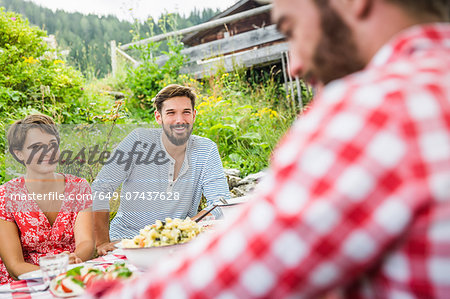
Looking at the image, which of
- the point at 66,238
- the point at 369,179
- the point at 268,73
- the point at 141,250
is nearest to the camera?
the point at 369,179

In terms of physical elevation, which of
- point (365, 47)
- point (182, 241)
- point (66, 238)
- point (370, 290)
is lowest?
point (66, 238)

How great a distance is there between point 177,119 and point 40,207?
4.26 feet

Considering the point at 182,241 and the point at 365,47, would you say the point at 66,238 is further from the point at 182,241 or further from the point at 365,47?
the point at 365,47

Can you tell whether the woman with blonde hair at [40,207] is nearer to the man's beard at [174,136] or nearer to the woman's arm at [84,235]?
the woman's arm at [84,235]

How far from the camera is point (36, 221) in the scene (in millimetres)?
2455

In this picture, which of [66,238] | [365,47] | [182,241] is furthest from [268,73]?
[365,47]

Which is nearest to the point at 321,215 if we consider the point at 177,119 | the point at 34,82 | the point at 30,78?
the point at 177,119

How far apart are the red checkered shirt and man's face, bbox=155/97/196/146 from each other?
9.58 ft

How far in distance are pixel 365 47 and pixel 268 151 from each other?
16.3 feet

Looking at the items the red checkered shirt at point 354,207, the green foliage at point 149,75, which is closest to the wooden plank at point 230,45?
the green foliage at point 149,75

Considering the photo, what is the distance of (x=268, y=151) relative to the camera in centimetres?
554

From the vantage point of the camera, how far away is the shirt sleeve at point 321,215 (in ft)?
1.46

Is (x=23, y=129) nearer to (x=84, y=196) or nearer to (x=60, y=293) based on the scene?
(x=84, y=196)

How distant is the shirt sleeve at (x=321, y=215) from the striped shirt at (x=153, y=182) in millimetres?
2627
